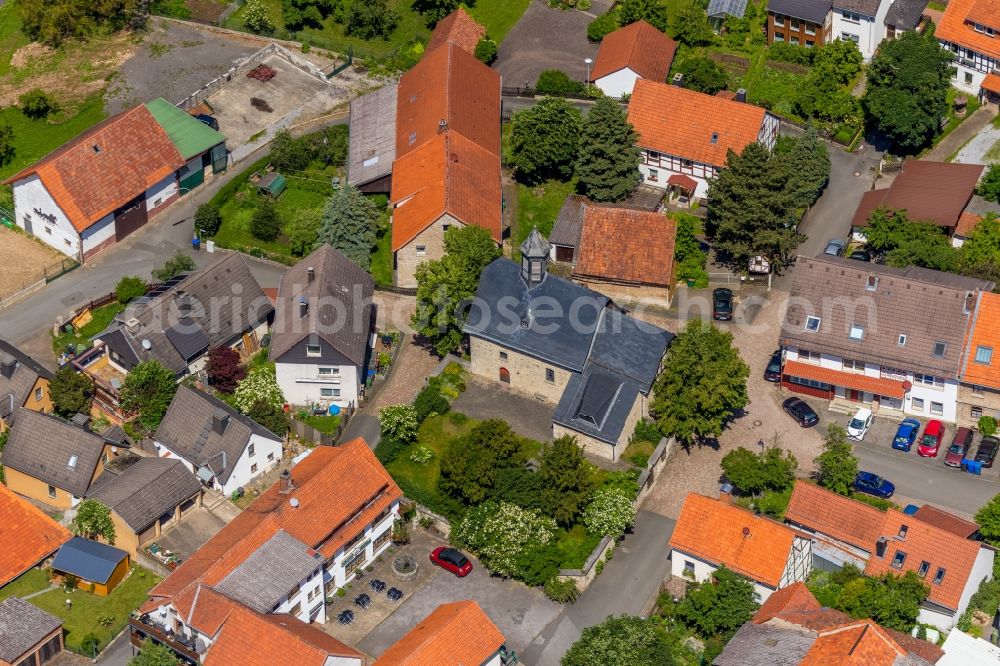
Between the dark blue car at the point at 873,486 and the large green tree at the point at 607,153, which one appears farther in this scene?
the large green tree at the point at 607,153

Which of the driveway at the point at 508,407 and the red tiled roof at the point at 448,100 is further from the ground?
the red tiled roof at the point at 448,100

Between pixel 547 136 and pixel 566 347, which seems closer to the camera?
pixel 566 347

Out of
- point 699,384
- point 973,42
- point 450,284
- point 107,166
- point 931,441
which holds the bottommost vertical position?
point 107,166

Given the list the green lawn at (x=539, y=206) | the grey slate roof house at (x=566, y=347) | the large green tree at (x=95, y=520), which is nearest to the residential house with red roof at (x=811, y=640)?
the grey slate roof house at (x=566, y=347)

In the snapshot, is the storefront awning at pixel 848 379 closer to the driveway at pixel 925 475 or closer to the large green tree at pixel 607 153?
the driveway at pixel 925 475

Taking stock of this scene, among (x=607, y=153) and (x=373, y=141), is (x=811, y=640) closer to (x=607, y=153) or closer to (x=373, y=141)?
(x=607, y=153)

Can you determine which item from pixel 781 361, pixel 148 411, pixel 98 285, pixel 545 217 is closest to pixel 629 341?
pixel 781 361

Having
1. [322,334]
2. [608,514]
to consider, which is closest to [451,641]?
[608,514]
